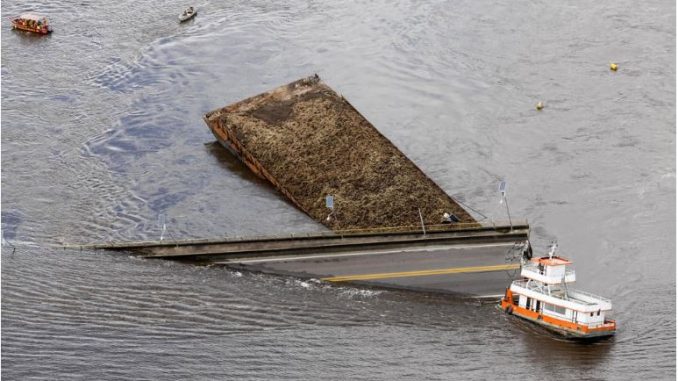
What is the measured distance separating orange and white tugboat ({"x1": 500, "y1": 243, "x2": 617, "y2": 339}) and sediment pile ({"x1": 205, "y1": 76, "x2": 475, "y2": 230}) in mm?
7069

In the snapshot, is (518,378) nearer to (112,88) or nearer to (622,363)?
(622,363)

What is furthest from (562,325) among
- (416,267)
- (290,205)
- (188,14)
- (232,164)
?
(188,14)

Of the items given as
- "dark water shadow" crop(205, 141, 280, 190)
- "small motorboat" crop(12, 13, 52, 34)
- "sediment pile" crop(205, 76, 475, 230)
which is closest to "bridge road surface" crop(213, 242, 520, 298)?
"sediment pile" crop(205, 76, 475, 230)

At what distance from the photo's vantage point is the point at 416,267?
53625 millimetres

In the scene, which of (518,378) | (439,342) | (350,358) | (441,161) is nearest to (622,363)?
(518,378)

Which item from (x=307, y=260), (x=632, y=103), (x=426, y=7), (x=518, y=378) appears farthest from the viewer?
(x=426, y=7)

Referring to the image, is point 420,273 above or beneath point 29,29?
above

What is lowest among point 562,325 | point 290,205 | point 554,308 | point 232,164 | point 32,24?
point 232,164

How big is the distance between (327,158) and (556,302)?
61.2 ft

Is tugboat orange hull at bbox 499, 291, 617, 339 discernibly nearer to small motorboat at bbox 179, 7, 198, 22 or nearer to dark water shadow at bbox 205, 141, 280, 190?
dark water shadow at bbox 205, 141, 280, 190

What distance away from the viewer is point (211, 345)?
4819 centimetres

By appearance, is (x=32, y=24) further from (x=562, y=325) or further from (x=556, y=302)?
(x=562, y=325)

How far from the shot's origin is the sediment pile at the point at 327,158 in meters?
58.4

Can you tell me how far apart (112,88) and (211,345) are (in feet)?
113
